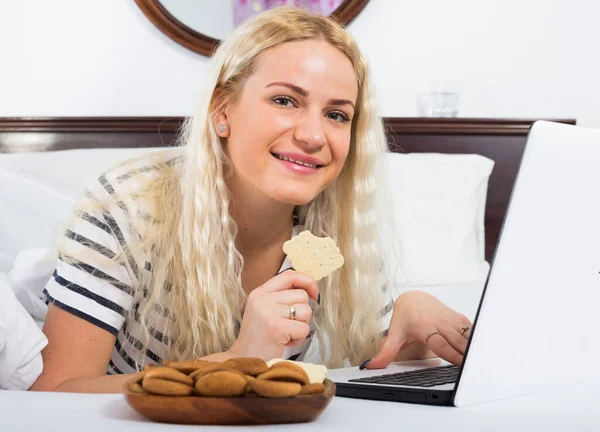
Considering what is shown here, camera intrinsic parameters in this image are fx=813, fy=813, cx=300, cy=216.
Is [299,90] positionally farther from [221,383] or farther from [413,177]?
[413,177]

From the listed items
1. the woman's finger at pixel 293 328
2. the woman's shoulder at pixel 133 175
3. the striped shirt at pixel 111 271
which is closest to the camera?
the woman's finger at pixel 293 328

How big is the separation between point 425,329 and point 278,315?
322 mm

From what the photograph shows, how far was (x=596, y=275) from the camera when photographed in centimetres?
98

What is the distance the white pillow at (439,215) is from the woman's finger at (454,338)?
35.6 inches

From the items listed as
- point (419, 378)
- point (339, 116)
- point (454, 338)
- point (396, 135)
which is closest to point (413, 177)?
point (396, 135)

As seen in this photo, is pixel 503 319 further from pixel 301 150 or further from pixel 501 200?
pixel 501 200

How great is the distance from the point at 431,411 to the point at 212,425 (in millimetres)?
243

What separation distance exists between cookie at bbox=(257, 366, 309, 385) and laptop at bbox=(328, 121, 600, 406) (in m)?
0.18

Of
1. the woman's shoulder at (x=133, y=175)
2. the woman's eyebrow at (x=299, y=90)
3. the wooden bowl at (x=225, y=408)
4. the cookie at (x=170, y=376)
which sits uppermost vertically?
the woman's eyebrow at (x=299, y=90)

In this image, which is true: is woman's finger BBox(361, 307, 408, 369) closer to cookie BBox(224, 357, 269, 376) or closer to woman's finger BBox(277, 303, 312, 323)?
woman's finger BBox(277, 303, 312, 323)

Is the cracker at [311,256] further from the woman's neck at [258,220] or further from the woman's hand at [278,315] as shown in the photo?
the woman's neck at [258,220]

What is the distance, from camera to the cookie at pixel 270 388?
0.76 meters

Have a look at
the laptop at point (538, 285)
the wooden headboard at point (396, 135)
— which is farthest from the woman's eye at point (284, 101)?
the wooden headboard at point (396, 135)

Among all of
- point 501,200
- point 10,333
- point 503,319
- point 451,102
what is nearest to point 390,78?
point 451,102
